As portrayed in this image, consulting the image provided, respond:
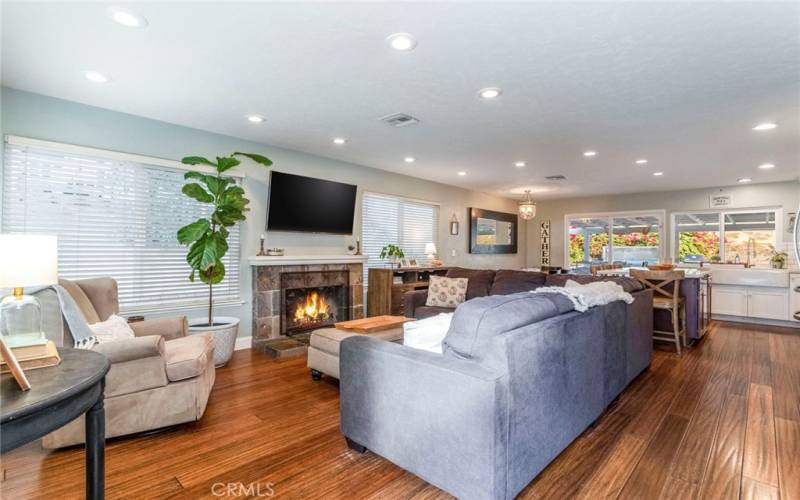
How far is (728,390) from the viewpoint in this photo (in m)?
3.19

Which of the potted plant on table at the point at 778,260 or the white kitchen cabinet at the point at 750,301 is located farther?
the potted plant on table at the point at 778,260

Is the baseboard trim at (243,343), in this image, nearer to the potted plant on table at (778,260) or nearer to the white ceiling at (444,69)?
the white ceiling at (444,69)

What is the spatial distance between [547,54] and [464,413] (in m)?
2.20

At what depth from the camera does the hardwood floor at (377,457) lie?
6.11 ft

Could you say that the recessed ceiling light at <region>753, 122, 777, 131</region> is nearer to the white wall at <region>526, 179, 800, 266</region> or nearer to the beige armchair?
the white wall at <region>526, 179, 800, 266</region>

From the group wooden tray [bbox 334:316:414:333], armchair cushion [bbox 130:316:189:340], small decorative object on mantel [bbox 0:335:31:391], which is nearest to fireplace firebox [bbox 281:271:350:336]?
wooden tray [bbox 334:316:414:333]

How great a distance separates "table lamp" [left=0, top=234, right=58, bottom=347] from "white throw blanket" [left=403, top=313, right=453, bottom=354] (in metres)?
1.53

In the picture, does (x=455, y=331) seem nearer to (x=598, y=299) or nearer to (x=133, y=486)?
(x=598, y=299)

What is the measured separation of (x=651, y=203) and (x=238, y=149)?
301 inches

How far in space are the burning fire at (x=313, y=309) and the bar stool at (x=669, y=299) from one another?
397cm

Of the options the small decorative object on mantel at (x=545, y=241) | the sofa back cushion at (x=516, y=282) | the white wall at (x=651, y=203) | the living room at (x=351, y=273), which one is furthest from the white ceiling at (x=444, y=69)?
the small decorative object on mantel at (x=545, y=241)

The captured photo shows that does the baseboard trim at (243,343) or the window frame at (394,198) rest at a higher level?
the window frame at (394,198)

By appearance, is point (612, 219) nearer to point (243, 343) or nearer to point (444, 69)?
point (444, 69)

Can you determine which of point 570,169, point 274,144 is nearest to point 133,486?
point 274,144
